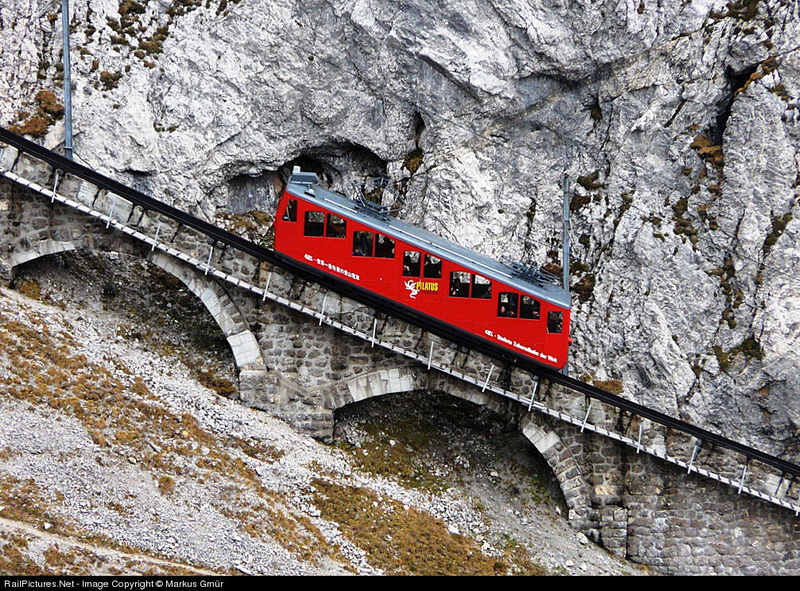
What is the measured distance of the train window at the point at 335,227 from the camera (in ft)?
74.1

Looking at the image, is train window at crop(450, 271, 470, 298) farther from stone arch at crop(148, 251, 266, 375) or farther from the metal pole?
the metal pole

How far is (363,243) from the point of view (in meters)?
22.7

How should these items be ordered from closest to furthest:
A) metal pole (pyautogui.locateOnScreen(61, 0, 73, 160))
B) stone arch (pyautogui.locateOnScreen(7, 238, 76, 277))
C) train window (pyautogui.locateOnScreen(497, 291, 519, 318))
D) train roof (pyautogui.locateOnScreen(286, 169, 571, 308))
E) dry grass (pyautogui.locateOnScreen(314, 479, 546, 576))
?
1. dry grass (pyautogui.locateOnScreen(314, 479, 546, 576))
2. train roof (pyautogui.locateOnScreen(286, 169, 571, 308))
3. train window (pyautogui.locateOnScreen(497, 291, 519, 318))
4. stone arch (pyautogui.locateOnScreen(7, 238, 76, 277))
5. metal pole (pyautogui.locateOnScreen(61, 0, 73, 160))

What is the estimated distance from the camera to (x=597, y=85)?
91.2 feet

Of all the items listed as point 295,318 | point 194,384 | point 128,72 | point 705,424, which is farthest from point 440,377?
point 128,72

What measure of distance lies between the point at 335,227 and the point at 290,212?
1558 millimetres

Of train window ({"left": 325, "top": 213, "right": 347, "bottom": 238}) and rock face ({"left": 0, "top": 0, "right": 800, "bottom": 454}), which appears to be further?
Result: rock face ({"left": 0, "top": 0, "right": 800, "bottom": 454})

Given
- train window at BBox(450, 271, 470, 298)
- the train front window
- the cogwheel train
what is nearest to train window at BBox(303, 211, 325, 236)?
the cogwheel train

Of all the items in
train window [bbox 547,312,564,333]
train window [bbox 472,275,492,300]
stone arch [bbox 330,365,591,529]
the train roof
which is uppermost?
the train roof

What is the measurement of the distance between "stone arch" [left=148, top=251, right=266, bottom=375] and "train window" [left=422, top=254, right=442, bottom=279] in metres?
6.37

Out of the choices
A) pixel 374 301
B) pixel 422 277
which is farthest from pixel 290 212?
pixel 422 277

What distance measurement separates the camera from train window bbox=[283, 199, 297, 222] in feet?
74.5

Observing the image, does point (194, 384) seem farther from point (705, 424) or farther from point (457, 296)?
point (705, 424)

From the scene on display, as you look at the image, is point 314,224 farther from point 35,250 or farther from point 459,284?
A: point 35,250
